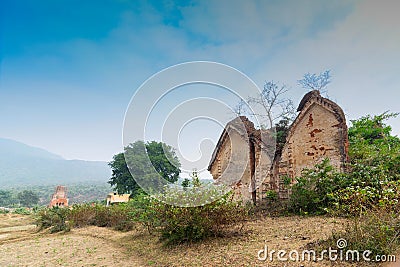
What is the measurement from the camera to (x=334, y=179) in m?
9.18

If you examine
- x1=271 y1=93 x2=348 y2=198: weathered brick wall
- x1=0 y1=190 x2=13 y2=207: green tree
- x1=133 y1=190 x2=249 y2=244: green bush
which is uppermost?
x1=271 y1=93 x2=348 y2=198: weathered brick wall

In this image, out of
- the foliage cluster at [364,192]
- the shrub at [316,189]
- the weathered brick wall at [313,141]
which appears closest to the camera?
the foliage cluster at [364,192]

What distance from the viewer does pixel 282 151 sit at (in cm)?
1200

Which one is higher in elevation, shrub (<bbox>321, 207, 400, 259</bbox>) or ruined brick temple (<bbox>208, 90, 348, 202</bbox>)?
ruined brick temple (<bbox>208, 90, 348, 202</bbox>)

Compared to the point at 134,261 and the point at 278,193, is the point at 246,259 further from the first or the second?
the point at 278,193

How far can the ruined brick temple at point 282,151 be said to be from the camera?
10.4 metres

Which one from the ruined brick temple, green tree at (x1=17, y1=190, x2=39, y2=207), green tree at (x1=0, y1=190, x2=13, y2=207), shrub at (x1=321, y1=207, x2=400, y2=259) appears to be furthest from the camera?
green tree at (x1=17, y1=190, x2=39, y2=207)

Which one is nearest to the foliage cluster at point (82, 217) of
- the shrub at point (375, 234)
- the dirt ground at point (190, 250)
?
the dirt ground at point (190, 250)

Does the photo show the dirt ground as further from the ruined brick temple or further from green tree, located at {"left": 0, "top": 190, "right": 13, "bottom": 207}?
green tree, located at {"left": 0, "top": 190, "right": 13, "bottom": 207}

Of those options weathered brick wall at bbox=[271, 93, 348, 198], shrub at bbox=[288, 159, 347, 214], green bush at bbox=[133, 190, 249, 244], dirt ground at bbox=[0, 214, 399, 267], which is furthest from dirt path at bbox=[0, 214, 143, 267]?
weathered brick wall at bbox=[271, 93, 348, 198]

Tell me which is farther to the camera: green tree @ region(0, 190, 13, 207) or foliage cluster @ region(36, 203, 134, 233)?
green tree @ region(0, 190, 13, 207)

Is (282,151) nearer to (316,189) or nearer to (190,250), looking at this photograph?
(316,189)

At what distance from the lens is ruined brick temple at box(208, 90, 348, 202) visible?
10.4 metres

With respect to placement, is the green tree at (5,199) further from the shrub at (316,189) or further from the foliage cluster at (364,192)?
the foliage cluster at (364,192)
